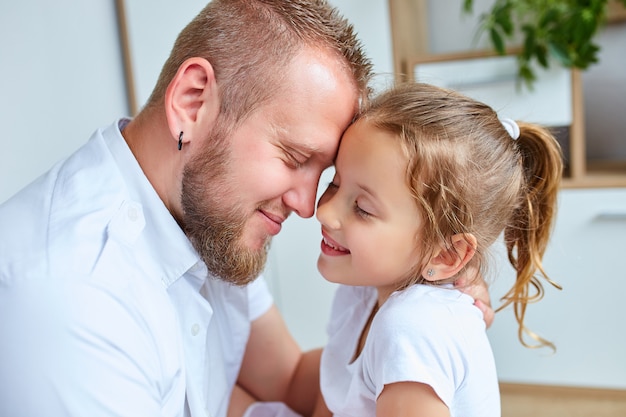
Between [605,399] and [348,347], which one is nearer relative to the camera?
[348,347]

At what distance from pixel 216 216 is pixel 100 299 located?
0.90 ft

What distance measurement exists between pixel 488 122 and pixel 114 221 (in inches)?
23.4

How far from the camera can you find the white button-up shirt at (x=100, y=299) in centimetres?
84

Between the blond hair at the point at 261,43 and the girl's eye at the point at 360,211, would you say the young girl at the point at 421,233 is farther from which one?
the blond hair at the point at 261,43

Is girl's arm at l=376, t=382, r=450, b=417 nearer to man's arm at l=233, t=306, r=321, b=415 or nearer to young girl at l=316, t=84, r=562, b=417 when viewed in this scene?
young girl at l=316, t=84, r=562, b=417

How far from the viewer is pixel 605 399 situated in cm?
224

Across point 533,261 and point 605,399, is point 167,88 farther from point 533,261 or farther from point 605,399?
point 605,399

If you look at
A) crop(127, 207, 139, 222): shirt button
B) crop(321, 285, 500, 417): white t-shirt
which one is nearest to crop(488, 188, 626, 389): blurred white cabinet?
crop(321, 285, 500, 417): white t-shirt

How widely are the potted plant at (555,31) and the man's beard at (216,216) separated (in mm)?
1279

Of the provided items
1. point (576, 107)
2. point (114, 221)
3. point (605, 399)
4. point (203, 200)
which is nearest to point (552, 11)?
point (576, 107)

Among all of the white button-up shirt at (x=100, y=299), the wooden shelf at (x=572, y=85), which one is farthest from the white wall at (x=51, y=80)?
the wooden shelf at (x=572, y=85)

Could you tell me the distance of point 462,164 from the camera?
3.30 feet

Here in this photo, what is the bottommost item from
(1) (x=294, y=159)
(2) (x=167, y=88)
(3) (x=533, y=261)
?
(3) (x=533, y=261)

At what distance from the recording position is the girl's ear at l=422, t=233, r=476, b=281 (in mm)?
1026
